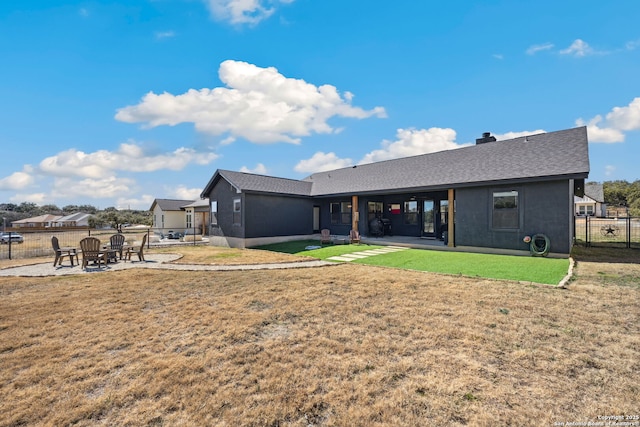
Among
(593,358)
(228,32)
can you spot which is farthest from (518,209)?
(228,32)

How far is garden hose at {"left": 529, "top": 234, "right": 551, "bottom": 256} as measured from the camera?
1039 cm

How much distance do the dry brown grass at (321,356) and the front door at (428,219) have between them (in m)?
9.99

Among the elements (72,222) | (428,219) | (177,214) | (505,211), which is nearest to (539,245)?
(505,211)

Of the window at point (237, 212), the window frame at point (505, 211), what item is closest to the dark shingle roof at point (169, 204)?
the window at point (237, 212)

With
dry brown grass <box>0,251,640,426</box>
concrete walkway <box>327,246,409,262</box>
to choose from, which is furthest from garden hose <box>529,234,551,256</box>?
concrete walkway <box>327,246,409,262</box>

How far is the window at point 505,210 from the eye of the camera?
1128 cm

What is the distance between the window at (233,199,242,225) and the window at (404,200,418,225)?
9822 mm

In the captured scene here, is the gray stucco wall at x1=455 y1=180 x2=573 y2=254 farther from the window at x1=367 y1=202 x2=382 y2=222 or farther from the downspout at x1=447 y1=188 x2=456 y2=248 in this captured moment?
the window at x1=367 y1=202 x2=382 y2=222

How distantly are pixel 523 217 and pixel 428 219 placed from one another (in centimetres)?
580

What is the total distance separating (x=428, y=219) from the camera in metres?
16.6

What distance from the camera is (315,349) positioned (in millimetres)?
3645

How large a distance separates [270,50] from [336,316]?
12577 millimetres

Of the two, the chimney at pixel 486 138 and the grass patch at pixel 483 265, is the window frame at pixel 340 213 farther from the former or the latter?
the chimney at pixel 486 138

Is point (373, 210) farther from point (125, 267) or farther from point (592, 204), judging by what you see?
point (592, 204)
